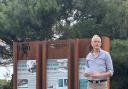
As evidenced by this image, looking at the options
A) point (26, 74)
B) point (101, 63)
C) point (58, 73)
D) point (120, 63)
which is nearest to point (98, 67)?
point (101, 63)

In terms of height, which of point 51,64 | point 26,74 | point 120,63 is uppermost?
point 120,63

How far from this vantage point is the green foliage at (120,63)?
1471 centimetres

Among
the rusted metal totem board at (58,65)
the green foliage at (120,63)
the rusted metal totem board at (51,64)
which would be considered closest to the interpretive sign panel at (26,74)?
the rusted metal totem board at (51,64)

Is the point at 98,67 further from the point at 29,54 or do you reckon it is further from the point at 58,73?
the point at 29,54

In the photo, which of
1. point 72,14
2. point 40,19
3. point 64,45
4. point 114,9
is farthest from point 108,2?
point 64,45

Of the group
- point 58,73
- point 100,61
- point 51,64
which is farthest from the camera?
point 51,64

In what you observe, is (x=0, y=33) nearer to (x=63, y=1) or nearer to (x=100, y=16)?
A: (x=63, y=1)

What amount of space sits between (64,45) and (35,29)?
20.9 ft

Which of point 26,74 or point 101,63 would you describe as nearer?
point 101,63

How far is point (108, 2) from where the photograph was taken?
17.6 metres

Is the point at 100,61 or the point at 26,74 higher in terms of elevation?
the point at 100,61

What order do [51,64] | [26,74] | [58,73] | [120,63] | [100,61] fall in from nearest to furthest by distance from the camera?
[100,61]
[58,73]
[51,64]
[26,74]
[120,63]

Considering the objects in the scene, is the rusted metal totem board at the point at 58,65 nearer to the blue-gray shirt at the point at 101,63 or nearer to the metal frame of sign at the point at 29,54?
A: the metal frame of sign at the point at 29,54

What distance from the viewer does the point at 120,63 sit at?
1490 centimetres
